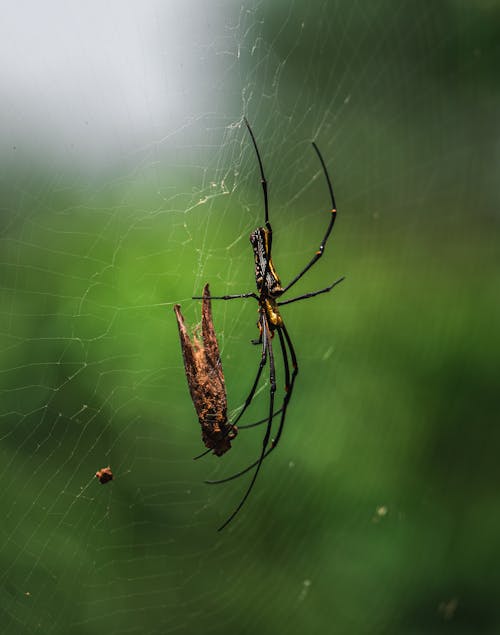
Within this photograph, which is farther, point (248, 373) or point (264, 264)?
point (248, 373)

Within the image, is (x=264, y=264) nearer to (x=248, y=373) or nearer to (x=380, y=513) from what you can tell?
(x=248, y=373)

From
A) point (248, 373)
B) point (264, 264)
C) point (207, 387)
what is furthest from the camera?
point (248, 373)

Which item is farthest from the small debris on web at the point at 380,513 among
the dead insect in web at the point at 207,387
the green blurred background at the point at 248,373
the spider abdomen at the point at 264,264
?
the dead insect in web at the point at 207,387

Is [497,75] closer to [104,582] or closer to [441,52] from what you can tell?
[441,52]

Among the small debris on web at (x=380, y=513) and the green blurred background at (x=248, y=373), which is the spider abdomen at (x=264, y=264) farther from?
the small debris on web at (x=380, y=513)

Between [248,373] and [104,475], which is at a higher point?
[248,373]

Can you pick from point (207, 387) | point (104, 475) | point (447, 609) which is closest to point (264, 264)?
point (207, 387)

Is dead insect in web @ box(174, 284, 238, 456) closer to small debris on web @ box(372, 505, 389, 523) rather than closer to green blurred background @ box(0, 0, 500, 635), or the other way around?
green blurred background @ box(0, 0, 500, 635)

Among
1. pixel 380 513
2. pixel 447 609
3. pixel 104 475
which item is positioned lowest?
pixel 104 475
